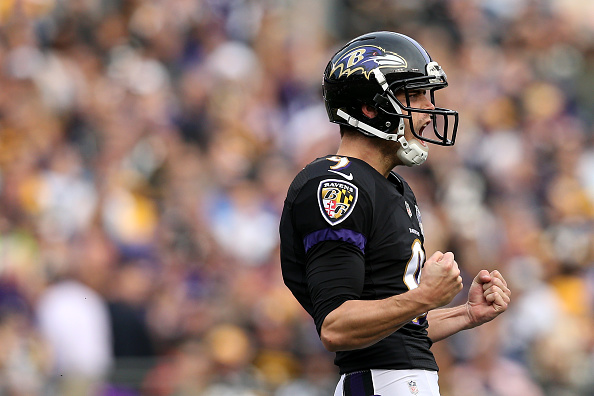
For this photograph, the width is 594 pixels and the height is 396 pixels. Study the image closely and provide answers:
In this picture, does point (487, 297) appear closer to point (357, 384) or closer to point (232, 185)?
point (357, 384)

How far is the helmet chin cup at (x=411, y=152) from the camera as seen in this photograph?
14.0 ft

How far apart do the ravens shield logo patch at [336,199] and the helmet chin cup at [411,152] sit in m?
0.41

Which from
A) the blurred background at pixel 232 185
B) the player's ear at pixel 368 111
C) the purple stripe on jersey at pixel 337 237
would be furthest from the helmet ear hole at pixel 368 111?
the blurred background at pixel 232 185

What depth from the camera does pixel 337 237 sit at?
3.85 meters

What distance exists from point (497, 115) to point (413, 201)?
7663 mm

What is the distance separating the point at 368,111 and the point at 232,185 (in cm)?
608

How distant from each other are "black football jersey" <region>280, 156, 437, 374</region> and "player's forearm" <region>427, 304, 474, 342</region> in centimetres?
27

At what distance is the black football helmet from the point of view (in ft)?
13.8

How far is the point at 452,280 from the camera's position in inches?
145

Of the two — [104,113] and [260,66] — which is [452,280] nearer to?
[104,113]

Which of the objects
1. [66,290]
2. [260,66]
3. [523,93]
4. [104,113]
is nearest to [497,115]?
[523,93]

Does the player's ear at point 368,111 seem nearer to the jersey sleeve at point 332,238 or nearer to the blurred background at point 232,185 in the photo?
the jersey sleeve at point 332,238

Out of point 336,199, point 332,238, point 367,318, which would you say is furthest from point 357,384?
point 336,199

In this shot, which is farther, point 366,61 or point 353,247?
point 366,61
